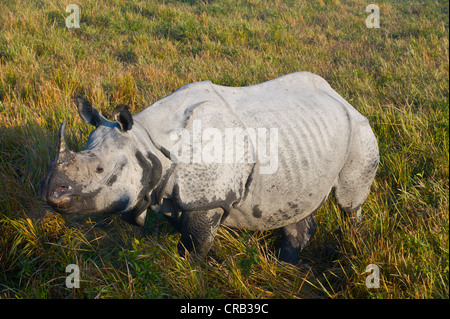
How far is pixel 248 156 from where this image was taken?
249 cm

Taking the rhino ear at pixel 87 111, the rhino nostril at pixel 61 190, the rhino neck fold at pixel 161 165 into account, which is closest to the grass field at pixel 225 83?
the rhino neck fold at pixel 161 165

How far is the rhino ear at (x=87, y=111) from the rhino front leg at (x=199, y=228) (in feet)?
2.51

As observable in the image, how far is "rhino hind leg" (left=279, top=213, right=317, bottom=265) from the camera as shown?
124 inches

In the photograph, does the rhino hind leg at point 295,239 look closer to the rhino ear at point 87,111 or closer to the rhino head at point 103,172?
the rhino head at point 103,172

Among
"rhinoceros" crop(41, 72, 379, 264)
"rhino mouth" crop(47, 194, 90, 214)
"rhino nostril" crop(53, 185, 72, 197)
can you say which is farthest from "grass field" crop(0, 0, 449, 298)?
"rhino nostril" crop(53, 185, 72, 197)

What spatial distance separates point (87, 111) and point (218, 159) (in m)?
0.82

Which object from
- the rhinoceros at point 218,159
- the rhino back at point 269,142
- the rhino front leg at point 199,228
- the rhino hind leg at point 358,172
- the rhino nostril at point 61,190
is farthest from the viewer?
the rhino hind leg at point 358,172

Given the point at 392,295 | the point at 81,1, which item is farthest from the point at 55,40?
the point at 392,295

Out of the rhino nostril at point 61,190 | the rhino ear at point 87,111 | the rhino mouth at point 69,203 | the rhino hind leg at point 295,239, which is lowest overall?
the rhino hind leg at point 295,239

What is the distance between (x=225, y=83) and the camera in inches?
228

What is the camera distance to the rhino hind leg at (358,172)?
2883 mm

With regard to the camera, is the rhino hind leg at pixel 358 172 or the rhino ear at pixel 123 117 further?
the rhino hind leg at pixel 358 172

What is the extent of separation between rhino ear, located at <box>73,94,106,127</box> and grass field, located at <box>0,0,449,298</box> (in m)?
0.88

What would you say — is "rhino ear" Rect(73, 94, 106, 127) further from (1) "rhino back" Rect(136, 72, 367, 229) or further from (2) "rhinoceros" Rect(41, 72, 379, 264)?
(1) "rhino back" Rect(136, 72, 367, 229)
